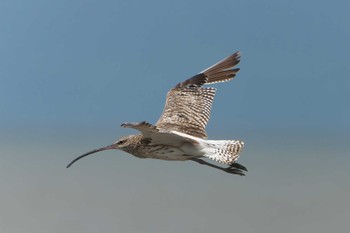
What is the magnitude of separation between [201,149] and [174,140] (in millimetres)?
407

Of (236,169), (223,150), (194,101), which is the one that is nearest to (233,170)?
(236,169)

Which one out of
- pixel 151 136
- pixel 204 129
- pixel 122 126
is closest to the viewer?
pixel 122 126

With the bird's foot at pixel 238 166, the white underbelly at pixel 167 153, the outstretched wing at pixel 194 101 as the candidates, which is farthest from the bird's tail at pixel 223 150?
the outstretched wing at pixel 194 101

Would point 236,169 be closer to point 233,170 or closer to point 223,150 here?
point 233,170

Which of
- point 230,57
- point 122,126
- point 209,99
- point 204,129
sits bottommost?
point 122,126

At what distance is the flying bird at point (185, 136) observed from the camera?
9.84 meters

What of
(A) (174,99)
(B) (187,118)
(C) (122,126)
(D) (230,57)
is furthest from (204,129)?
(C) (122,126)

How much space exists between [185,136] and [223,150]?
524mm

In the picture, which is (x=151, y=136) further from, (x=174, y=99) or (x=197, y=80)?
(x=197, y=80)

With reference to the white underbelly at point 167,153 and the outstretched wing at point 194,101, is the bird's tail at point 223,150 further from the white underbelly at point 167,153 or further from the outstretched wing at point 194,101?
the outstretched wing at point 194,101

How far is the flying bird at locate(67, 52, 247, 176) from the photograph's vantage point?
984 cm

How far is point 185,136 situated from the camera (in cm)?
994

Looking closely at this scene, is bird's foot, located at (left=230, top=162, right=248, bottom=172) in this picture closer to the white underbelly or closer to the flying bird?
the flying bird

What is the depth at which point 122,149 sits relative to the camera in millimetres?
10297
